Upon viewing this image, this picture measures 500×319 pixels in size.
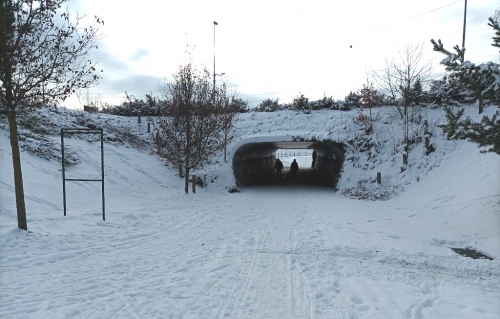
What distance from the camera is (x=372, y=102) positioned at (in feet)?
67.2

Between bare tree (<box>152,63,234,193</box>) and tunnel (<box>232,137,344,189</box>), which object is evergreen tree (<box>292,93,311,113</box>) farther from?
bare tree (<box>152,63,234,193</box>)

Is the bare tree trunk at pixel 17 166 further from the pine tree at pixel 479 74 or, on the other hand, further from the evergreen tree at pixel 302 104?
the evergreen tree at pixel 302 104

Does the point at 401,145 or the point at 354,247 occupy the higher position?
the point at 401,145

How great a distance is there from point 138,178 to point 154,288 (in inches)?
469

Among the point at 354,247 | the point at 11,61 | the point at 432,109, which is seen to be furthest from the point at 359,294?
the point at 432,109

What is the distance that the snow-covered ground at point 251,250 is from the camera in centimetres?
427

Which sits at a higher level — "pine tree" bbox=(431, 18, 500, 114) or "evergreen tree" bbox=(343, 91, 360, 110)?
"evergreen tree" bbox=(343, 91, 360, 110)

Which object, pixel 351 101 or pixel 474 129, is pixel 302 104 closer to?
pixel 351 101

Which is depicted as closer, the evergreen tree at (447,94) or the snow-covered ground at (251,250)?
the snow-covered ground at (251,250)

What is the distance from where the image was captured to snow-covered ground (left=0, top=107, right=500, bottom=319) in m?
4.27

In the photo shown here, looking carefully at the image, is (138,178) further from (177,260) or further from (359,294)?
(359,294)

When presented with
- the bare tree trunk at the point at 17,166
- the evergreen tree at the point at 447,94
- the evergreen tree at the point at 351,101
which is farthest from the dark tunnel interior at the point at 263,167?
the bare tree trunk at the point at 17,166

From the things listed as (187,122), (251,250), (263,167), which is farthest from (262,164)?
(251,250)

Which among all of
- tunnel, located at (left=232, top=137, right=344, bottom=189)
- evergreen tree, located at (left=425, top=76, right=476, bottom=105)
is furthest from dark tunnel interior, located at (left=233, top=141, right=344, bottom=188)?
evergreen tree, located at (left=425, top=76, right=476, bottom=105)
